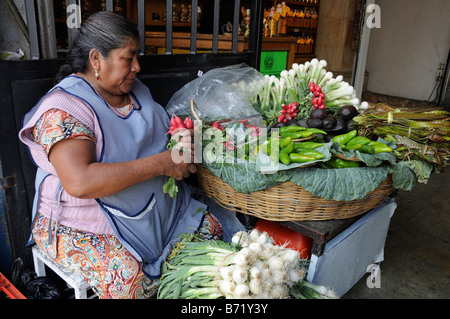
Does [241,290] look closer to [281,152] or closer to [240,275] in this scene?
[240,275]

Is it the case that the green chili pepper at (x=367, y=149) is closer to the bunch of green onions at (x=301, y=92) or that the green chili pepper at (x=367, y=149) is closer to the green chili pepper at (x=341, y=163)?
the green chili pepper at (x=341, y=163)

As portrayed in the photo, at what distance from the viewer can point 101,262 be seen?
161 cm

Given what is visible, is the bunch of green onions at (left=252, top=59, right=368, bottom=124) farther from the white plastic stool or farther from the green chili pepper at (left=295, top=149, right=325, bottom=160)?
the white plastic stool

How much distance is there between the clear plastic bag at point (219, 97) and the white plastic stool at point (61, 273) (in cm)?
103

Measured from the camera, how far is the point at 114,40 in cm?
160

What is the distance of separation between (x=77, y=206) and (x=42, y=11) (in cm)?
103

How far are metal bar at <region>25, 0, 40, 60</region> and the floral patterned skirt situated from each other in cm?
82

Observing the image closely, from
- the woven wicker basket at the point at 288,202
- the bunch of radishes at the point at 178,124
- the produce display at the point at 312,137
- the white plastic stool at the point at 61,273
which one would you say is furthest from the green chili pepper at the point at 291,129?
the white plastic stool at the point at 61,273

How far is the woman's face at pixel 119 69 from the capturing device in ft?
5.32

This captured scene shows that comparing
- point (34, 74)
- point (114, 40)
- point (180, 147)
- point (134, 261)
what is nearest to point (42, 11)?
point (34, 74)

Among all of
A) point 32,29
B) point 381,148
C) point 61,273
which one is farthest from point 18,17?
point 381,148

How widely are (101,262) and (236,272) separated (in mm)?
654
